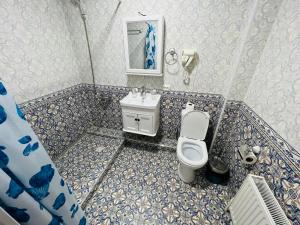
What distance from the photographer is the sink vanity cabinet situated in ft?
5.56

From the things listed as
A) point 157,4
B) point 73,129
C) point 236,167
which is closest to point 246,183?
point 236,167

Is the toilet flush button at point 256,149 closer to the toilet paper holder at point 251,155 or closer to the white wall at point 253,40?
the toilet paper holder at point 251,155

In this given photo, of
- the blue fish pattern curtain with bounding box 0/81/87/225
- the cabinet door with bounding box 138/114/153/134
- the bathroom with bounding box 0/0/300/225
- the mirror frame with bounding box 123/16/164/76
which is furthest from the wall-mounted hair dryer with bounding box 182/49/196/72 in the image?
the blue fish pattern curtain with bounding box 0/81/87/225

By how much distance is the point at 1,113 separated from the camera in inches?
16.7

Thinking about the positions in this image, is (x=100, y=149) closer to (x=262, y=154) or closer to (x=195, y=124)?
(x=195, y=124)

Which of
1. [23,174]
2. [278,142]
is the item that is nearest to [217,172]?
[278,142]

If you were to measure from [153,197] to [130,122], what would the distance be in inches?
36.0

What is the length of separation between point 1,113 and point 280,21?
1.79m

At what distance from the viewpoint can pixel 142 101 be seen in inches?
70.4

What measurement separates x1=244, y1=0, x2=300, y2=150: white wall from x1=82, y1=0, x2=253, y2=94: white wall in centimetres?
34

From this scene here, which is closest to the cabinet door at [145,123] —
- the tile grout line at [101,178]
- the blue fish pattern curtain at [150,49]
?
the tile grout line at [101,178]

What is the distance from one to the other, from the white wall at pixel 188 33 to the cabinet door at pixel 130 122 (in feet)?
1.59

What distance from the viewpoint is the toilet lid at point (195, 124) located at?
1623 millimetres

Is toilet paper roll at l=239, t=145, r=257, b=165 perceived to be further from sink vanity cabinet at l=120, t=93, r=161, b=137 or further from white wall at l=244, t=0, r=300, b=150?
sink vanity cabinet at l=120, t=93, r=161, b=137
